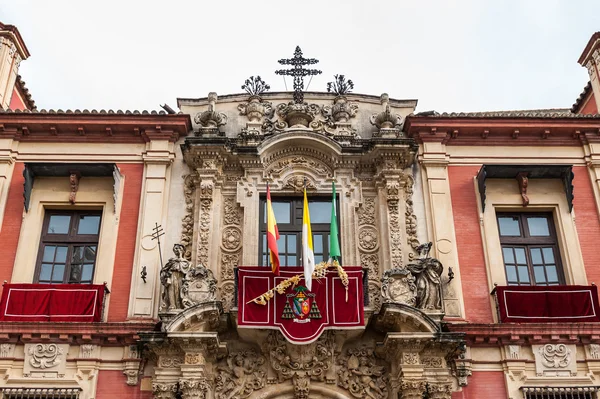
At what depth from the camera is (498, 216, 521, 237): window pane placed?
1548 centimetres

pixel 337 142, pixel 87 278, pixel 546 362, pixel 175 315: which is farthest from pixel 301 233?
pixel 546 362

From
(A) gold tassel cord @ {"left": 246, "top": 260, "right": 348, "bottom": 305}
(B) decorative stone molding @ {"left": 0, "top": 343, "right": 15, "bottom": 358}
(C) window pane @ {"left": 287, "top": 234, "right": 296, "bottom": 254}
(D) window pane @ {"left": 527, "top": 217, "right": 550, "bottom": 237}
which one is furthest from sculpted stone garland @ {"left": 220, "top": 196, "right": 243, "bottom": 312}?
(D) window pane @ {"left": 527, "top": 217, "right": 550, "bottom": 237}

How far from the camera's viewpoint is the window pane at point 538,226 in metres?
15.5

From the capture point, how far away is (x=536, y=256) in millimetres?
15227

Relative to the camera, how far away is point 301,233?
15367 mm

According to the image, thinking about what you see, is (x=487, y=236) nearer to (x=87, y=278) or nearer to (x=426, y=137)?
(x=426, y=137)

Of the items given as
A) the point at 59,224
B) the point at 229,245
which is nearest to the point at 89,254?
the point at 59,224

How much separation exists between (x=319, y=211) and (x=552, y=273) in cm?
505

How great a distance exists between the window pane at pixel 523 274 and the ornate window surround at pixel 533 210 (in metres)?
0.46

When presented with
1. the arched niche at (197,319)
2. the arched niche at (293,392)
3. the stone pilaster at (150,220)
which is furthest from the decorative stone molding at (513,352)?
the stone pilaster at (150,220)

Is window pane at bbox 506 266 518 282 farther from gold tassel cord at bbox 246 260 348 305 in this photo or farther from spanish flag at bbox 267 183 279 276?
spanish flag at bbox 267 183 279 276

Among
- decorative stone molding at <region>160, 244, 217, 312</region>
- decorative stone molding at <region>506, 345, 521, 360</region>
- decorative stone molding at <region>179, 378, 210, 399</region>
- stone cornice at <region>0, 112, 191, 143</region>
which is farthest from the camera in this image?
stone cornice at <region>0, 112, 191, 143</region>

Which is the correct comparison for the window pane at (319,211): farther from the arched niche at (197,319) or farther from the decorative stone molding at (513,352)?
the decorative stone molding at (513,352)

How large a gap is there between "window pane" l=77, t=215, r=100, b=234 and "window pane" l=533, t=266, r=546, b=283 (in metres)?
9.24
